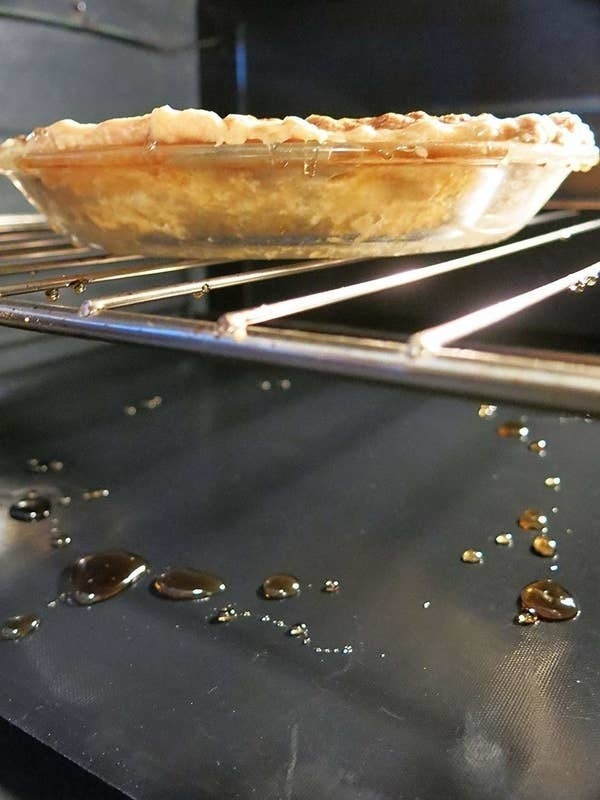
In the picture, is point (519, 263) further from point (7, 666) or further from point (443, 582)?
point (7, 666)

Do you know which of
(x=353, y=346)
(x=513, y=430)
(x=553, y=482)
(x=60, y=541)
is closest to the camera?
(x=353, y=346)

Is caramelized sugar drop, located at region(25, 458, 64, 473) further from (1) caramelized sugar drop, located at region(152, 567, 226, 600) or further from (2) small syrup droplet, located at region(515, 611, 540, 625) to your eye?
(2) small syrup droplet, located at region(515, 611, 540, 625)

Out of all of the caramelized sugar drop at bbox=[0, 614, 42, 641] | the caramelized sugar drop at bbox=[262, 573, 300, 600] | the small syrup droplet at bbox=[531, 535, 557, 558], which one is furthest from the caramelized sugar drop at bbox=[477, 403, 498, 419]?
the caramelized sugar drop at bbox=[0, 614, 42, 641]

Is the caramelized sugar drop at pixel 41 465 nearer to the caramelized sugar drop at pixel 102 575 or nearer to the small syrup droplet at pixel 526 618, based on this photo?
the caramelized sugar drop at pixel 102 575

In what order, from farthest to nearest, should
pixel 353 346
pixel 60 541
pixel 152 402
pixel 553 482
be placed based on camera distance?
1. pixel 152 402
2. pixel 553 482
3. pixel 60 541
4. pixel 353 346

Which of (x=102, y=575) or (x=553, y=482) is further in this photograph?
(x=553, y=482)

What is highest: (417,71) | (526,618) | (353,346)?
(417,71)

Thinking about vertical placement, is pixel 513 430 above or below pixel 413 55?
below

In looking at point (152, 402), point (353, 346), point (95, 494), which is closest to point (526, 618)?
point (353, 346)

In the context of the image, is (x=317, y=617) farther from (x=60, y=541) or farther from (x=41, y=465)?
(x=41, y=465)
